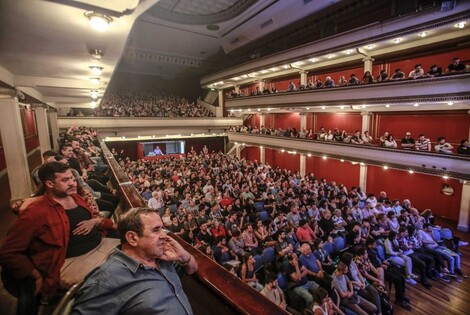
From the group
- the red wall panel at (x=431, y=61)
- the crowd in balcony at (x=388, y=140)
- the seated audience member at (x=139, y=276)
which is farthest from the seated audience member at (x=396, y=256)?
the red wall panel at (x=431, y=61)

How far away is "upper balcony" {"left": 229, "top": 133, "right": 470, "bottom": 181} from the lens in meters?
7.57

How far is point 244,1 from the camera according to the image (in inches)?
538

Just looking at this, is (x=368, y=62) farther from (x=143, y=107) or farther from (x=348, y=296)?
(x=143, y=107)

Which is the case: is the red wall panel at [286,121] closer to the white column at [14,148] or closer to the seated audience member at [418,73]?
the seated audience member at [418,73]

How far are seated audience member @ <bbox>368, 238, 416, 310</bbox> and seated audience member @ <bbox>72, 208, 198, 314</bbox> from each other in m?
5.19

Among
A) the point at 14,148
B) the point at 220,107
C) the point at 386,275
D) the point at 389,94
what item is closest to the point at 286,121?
the point at 220,107

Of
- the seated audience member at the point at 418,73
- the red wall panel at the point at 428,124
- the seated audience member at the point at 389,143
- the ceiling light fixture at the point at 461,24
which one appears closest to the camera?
the ceiling light fixture at the point at 461,24

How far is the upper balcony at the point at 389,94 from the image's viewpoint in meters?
7.31

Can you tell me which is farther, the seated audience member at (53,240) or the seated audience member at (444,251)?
the seated audience member at (444,251)

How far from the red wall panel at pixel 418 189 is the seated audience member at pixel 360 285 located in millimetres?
7456

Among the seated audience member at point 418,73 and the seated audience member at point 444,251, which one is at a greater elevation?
the seated audience member at point 418,73

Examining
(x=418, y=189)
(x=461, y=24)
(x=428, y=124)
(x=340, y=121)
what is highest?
(x=461, y=24)

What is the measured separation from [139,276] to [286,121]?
1631cm

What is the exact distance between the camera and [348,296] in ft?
14.7
